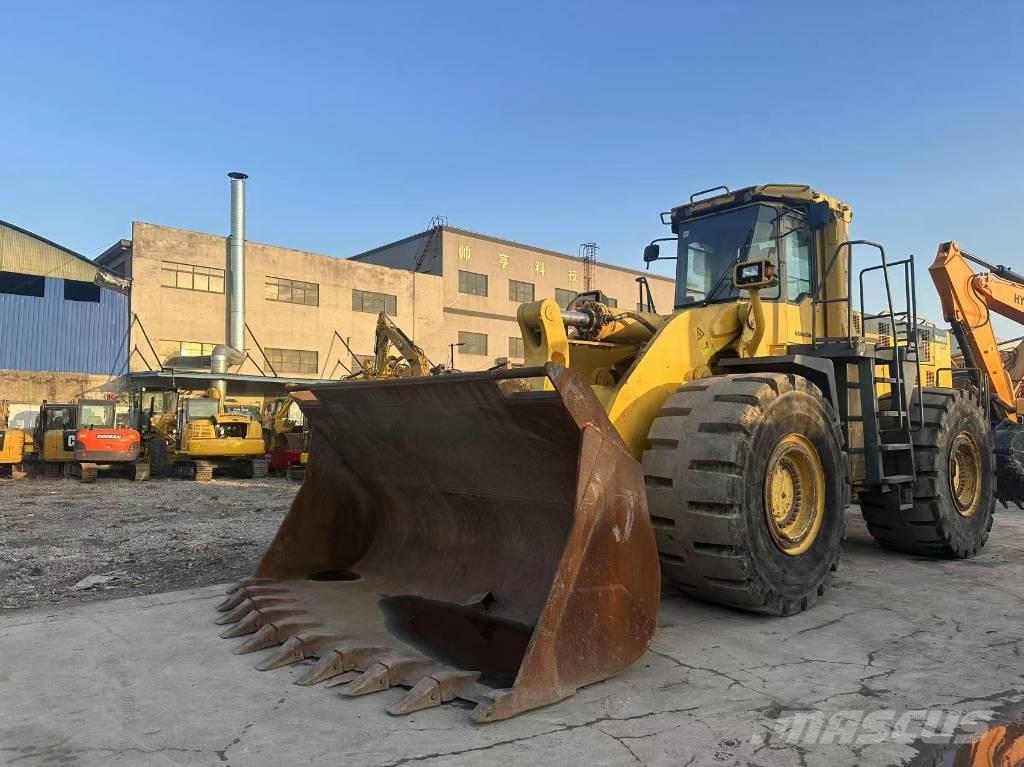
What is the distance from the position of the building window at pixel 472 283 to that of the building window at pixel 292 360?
31.4 feet

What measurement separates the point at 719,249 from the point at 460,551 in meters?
3.61

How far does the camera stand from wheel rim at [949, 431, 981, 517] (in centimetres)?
728

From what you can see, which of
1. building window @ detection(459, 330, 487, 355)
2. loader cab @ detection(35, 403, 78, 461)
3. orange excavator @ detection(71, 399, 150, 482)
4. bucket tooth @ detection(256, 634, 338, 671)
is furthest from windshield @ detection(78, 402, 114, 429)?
building window @ detection(459, 330, 487, 355)

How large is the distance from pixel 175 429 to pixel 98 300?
42.0 ft

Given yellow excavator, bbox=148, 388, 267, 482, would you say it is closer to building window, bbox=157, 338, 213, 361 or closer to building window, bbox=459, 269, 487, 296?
building window, bbox=157, 338, 213, 361

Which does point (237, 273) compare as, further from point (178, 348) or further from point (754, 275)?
point (754, 275)

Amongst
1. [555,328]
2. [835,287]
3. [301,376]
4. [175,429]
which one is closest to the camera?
[555,328]

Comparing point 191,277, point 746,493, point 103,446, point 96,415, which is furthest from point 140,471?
point 746,493

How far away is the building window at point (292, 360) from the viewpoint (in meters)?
32.8

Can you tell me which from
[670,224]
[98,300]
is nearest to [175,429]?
[98,300]

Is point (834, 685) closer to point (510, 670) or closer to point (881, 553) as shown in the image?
point (510, 670)

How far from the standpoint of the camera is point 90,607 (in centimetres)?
547

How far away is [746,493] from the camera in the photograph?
14.8 feet

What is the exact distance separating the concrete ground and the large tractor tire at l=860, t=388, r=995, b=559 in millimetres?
1669
